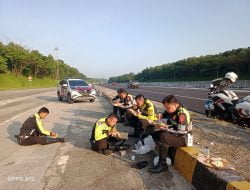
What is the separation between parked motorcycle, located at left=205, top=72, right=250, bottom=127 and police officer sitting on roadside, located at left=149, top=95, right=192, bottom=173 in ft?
11.7

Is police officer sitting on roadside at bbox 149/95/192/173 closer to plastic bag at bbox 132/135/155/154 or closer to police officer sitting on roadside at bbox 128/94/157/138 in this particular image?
plastic bag at bbox 132/135/155/154

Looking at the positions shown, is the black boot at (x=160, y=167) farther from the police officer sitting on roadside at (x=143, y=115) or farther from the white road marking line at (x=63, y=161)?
the police officer sitting on roadside at (x=143, y=115)

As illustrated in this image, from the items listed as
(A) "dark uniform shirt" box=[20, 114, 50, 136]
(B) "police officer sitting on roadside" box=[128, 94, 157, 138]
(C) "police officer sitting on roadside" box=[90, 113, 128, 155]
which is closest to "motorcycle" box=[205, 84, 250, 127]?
(B) "police officer sitting on roadside" box=[128, 94, 157, 138]

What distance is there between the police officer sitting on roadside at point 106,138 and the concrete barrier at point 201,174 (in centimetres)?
152

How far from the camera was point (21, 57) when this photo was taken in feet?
261

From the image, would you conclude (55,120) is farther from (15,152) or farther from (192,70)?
(192,70)

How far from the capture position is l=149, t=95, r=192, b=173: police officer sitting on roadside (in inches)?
228

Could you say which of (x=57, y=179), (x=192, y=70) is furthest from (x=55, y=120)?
(x=192, y=70)

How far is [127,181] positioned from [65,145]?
3.22 meters

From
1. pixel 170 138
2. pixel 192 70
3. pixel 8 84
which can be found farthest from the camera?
pixel 192 70

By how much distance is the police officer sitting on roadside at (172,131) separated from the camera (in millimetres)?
5789

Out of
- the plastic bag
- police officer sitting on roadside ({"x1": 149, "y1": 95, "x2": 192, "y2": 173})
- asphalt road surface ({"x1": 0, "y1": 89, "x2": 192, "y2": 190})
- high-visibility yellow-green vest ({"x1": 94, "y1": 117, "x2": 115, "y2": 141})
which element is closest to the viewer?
asphalt road surface ({"x1": 0, "y1": 89, "x2": 192, "y2": 190})

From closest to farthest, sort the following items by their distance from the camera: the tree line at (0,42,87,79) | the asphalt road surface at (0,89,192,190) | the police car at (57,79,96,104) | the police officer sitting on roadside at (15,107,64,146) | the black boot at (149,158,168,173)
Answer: the asphalt road surface at (0,89,192,190)
the black boot at (149,158,168,173)
the police officer sitting on roadside at (15,107,64,146)
the police car at (57,79,96,104)
the tree line at (0,42,87,79)

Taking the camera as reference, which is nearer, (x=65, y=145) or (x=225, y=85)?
(x=65, y=145)
